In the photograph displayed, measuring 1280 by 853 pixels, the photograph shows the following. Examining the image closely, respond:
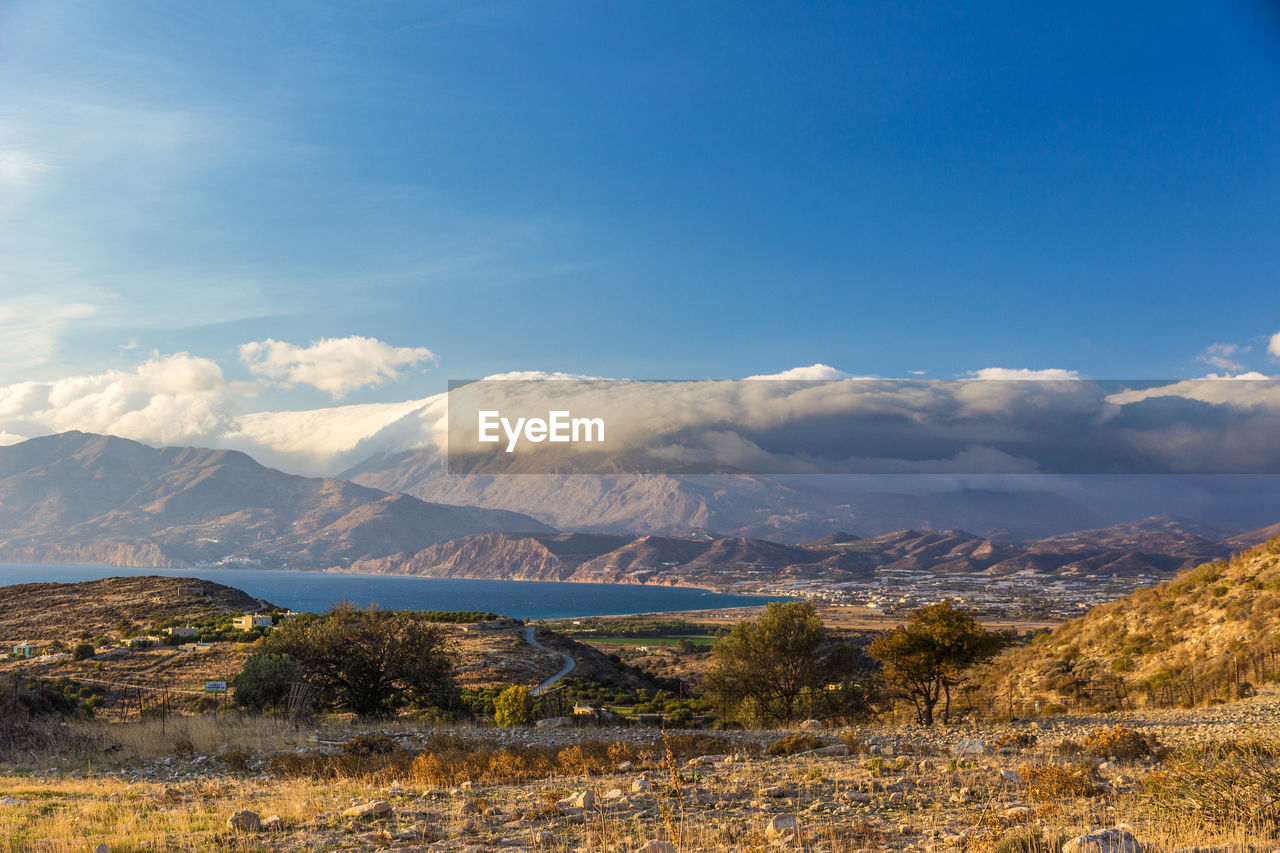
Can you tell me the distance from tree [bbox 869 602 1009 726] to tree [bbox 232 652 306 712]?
20464 mm

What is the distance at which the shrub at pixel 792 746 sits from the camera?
608 inches

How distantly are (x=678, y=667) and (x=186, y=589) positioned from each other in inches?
2016

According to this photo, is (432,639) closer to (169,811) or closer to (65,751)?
(65,751)

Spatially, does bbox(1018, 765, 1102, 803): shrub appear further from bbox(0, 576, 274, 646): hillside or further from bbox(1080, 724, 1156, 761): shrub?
bbox(0, 576, 274, 646): hillside

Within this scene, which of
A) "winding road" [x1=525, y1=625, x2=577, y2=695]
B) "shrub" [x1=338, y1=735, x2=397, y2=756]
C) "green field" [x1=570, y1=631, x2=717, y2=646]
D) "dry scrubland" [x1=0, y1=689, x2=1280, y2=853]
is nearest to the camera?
"dry scrubland" [x1=0, y1=689, x2=1280, y2=853]

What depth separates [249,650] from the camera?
158 feet

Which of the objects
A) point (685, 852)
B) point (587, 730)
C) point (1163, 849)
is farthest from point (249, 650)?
point (1163, 849)

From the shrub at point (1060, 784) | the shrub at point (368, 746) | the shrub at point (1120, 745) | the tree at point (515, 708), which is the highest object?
the shrub at point (1060, 784)

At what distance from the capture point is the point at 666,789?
34.8 feet

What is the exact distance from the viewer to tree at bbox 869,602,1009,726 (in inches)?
976

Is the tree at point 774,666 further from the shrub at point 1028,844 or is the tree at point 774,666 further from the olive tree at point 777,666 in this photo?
the shrub at point 1028,844

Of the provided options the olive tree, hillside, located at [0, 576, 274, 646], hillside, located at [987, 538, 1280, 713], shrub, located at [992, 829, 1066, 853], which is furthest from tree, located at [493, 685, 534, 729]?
hillside, located at [0, 576, 274, 646]

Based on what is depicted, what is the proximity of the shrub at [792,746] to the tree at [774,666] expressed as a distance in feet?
46.9

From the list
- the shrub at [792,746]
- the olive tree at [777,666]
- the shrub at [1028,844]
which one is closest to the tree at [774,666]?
the olive tree at [777,666]
